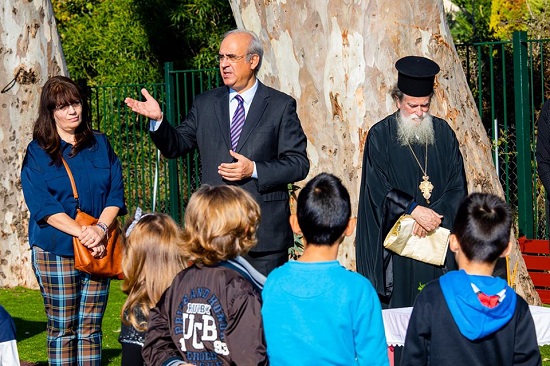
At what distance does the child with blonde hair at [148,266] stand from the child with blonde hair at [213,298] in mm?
372

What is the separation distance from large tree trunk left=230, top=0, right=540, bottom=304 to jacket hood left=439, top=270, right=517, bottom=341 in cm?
465

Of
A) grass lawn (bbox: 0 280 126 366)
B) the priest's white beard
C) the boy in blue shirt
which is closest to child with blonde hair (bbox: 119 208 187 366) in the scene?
→ the boy in blue shirt

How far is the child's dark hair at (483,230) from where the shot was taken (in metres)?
3.97

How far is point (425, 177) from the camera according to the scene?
6125 millimetres

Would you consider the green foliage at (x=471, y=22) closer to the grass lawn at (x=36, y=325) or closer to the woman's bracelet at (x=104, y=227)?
the grass lawn at (x=36, y=325)

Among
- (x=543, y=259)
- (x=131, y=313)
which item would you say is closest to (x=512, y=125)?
(x=543, y=259)

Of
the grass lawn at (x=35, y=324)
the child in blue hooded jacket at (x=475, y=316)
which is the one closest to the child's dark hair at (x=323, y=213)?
the child in blue hooded jacket at (x=475, y=316)

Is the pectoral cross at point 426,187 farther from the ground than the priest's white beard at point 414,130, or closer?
closer

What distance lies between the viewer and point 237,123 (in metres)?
6.00

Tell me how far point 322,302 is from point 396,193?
2.17 meters

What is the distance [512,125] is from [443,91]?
20.6 ft

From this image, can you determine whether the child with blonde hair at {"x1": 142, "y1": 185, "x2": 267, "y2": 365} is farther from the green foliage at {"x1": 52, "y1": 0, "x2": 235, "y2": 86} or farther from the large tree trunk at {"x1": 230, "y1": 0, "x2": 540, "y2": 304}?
the green foliage at {"x1": 52, "y1": 0, "x2": 235, "y2": 86}

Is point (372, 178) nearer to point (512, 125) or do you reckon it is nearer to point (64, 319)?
point (64, 319)

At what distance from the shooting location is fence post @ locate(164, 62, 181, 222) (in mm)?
12719
